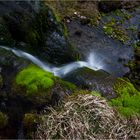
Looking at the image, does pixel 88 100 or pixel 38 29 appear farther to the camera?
pixel 38 29

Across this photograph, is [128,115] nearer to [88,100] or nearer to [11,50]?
[88,100]

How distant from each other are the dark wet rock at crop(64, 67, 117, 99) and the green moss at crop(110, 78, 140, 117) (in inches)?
7.7

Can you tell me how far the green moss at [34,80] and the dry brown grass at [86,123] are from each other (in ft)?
3.13

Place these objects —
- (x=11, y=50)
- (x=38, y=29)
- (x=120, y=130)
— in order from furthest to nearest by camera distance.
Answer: (x=38, y=29)
(x=11, y=50)
(x=120, y=130)

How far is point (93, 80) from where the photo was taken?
11.2m

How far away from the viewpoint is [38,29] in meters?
12.8

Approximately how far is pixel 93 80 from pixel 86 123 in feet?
7.91

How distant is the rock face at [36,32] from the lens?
12.5 m

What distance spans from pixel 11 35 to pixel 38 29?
876mm

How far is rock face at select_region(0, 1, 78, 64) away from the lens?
12516 millimetres

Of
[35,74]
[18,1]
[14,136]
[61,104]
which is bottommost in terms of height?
[14,136]

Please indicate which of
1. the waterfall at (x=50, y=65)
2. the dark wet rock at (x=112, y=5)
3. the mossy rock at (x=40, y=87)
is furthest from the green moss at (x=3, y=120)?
the dark wet rock at (x=112, y=5)

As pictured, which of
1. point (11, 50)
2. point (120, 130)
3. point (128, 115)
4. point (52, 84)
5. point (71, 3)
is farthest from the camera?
point (71, 3)

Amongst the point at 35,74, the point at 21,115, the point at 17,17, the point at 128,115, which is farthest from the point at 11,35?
the point at 128,115
